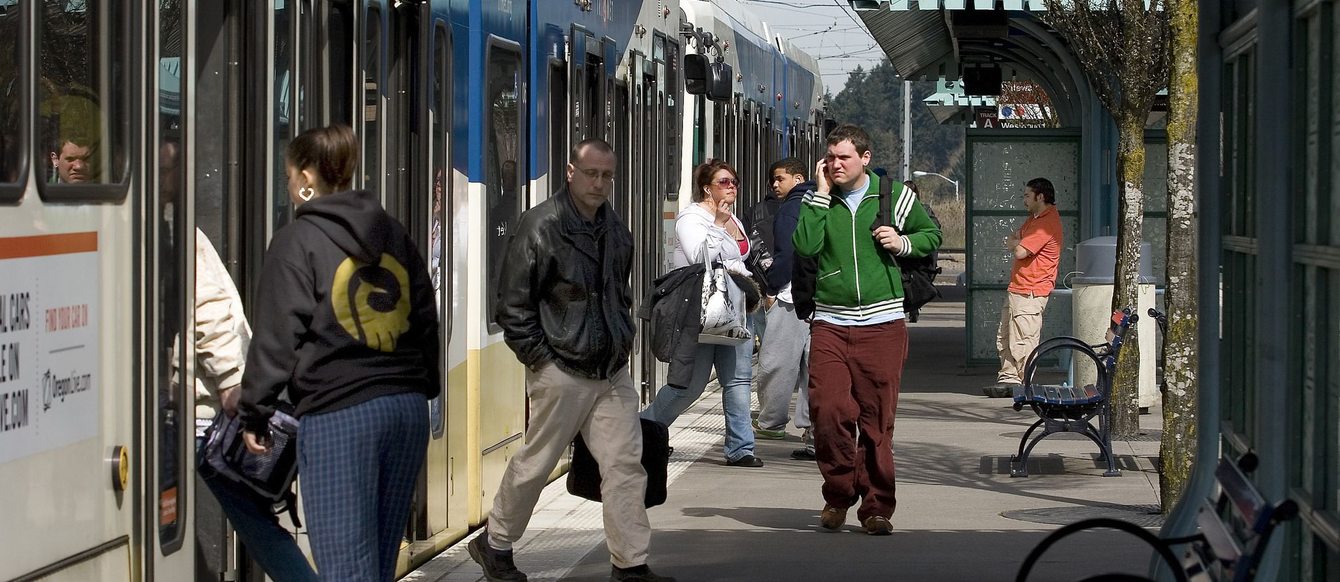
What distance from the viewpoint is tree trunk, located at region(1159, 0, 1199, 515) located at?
9.12m

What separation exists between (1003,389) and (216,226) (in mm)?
11070

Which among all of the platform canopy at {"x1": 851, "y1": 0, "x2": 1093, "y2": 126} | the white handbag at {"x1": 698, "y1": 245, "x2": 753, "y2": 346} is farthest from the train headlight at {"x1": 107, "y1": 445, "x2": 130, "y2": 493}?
the platform canopy at {"x1": 851, "y1": 0, "x2": 1093, "y2": 126}

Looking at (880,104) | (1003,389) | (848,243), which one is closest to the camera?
(848,243)

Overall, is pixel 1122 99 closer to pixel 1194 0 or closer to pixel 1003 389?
pixel 1003 389

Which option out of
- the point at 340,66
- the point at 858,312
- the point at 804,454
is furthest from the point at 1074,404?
the point at 340,66

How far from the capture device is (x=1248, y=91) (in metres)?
5.65

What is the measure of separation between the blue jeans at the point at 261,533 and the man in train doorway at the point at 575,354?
1919 millimetres

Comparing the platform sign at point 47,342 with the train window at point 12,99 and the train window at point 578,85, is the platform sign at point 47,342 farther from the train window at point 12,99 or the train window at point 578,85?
the train window at point 578,85

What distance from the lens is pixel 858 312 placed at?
8.80 metres

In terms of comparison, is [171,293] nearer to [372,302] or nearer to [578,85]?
[372,302]

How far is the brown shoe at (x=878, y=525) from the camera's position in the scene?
8961 mm

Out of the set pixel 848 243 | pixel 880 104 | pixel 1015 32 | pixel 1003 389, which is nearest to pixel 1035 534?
pixel 848 243

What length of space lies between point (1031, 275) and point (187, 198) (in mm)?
11406

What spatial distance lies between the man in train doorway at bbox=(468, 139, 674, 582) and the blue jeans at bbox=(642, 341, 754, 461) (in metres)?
3.46
